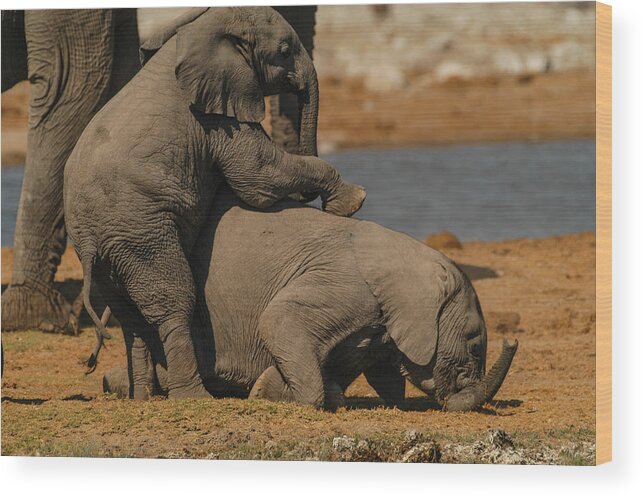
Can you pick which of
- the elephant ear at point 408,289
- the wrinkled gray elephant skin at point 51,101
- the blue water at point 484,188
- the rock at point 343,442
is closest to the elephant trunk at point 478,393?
the elephant ear at point 408,289

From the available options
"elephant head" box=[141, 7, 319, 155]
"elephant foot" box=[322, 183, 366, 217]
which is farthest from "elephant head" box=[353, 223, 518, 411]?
"elephant head" box=[141, 7, 319, 155]

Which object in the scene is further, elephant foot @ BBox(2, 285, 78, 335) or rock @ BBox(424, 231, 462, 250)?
rock @ BBox(424, 231, 462, 250)

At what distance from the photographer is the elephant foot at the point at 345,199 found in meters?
12.7

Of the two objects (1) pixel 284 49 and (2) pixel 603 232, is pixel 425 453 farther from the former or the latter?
(1) pixel 284 49

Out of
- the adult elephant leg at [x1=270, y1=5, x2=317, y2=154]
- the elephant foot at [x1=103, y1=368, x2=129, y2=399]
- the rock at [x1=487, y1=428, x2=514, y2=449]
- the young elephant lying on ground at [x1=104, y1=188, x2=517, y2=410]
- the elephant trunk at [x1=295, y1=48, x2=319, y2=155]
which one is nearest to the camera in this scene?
the rock at [x1=487, y1=428, x2=514, y2=449]

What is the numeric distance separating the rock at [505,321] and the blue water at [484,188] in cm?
91

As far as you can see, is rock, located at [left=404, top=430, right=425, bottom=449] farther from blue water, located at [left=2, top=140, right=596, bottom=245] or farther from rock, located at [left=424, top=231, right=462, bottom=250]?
rock, located at [left=424, top=231, right=462, bottom=250]

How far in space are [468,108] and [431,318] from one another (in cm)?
173

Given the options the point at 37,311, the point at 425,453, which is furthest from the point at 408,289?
the point at 37,311

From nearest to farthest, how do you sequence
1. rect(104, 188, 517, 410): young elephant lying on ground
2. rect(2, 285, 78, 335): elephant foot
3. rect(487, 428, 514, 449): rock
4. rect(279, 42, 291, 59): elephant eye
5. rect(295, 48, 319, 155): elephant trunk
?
rect(487, 428, 514, 449): rock < rect(104, 188, 517, 410): young elephant lying on ground < rect(279, 42, 291, 59): elephant eye < rect(295, 48, 319, 155): elephant trunk < rect(2, 285, 78, 335): elephant foot

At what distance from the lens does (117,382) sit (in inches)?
515

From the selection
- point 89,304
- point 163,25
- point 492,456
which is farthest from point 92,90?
point 492,456

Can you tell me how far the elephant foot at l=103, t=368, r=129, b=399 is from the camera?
1298 cm

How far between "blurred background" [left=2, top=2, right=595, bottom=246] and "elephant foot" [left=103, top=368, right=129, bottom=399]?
221 centimetres
